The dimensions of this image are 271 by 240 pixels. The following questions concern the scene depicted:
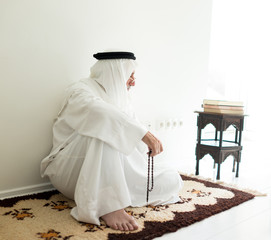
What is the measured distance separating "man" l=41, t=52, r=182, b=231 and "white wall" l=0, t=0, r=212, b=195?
19 centimetres

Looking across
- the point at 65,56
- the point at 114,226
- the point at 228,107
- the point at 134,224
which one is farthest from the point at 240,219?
the point at 65,56

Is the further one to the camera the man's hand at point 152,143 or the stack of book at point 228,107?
the stack of book at point 228,107

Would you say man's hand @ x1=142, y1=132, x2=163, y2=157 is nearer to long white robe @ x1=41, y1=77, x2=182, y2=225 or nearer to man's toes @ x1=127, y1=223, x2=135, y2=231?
long white robe @ x1=41, y1=77, x2=182, y2=225

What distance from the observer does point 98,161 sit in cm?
184

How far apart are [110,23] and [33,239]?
1.89m

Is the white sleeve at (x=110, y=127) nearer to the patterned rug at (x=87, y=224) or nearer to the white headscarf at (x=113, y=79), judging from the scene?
the white headscarf at (x=113, y=79)

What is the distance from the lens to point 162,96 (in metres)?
3.34

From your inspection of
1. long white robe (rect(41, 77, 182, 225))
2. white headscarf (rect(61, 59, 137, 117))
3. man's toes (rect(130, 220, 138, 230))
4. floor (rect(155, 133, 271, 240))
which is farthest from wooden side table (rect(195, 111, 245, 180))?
man's toes (rect(130, 220, 138, 230))

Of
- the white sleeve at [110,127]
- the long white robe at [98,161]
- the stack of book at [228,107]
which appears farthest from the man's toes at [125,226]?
the stack of book at [228,107]

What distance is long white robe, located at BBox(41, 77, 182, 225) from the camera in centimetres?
184

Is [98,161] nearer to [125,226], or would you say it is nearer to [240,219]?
[125,226]

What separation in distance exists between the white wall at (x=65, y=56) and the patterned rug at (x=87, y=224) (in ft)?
1.15

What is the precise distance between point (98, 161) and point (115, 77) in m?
0.71

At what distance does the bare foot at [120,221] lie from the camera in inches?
70.7
